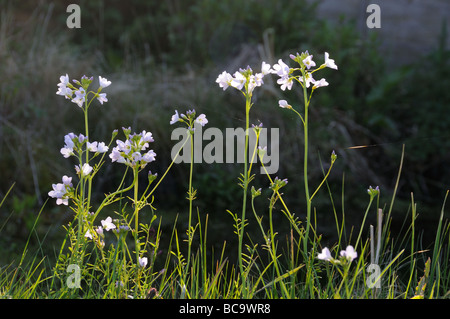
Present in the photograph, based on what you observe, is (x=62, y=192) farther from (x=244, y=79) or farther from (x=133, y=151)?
(x=244, y=79)

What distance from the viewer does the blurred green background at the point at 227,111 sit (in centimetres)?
315

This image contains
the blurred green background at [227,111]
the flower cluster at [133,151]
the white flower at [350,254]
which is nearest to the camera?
the white flower at [350,254]

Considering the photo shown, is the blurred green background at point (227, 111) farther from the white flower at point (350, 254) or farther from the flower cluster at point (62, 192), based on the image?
the white flower at point (350, 254)

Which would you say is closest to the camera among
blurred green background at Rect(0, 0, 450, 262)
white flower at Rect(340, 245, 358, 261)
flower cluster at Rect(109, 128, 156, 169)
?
white flower at Rect(340, 245, 358, 261)

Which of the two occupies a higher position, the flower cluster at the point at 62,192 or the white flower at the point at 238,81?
the white flower at the point at 238,81

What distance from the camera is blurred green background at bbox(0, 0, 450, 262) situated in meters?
3.15

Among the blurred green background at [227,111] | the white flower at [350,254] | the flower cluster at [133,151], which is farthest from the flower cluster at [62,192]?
the blurred green background at [227,111]

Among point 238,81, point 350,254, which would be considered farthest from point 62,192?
point 350,254

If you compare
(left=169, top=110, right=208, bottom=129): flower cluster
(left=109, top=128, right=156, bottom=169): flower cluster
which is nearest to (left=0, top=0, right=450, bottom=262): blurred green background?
(left=169, top=110, right=208, bottom=129): flower cluster

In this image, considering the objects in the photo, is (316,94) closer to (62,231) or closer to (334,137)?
(334,137)

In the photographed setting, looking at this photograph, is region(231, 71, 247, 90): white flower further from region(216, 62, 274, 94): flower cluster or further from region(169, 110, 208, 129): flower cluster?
region(169, 110, 208, 129): flower cluster

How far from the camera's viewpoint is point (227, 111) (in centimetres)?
362

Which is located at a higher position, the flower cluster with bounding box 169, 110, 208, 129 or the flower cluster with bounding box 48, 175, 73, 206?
the flower cluster with bounding box 169, 110, 208, 129
